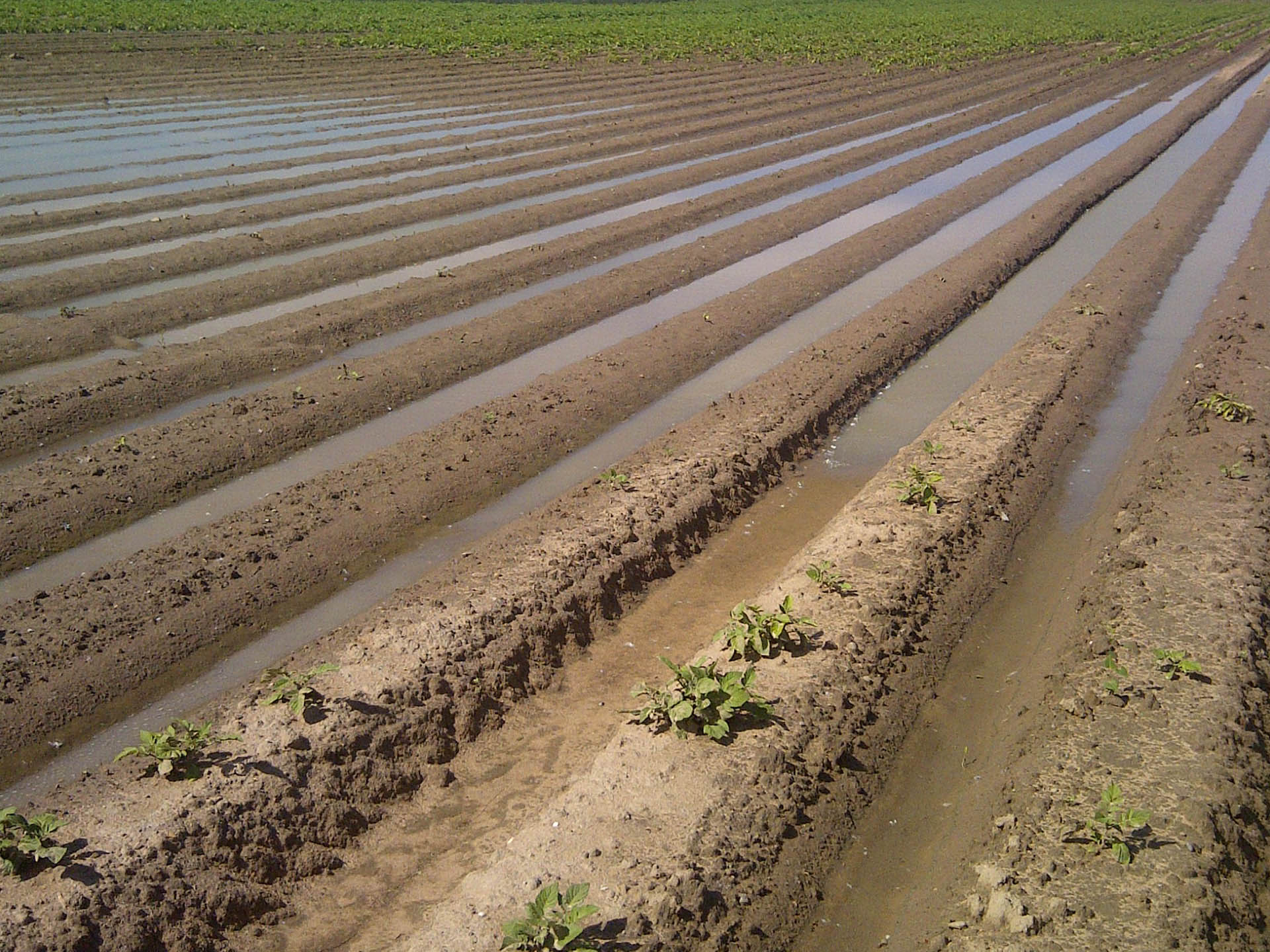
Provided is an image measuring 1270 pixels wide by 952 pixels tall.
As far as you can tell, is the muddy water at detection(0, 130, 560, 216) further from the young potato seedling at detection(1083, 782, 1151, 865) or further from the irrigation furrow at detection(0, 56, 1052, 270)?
the young potato seedling at detection(1083, 782, 1151, 865)

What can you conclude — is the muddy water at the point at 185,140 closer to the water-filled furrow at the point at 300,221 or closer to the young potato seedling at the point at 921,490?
the water-filled furrow at the point at 300,221

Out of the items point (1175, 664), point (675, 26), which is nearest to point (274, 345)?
point (1175, 664)

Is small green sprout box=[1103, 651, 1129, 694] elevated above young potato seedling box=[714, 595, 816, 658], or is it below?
below

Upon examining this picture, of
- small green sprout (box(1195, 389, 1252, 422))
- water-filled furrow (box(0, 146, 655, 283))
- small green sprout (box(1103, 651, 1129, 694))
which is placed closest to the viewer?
small green sprout (box(1103, 651, 1129, 694))

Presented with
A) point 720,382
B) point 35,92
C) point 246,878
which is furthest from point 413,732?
point 35,92

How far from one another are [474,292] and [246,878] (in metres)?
9.50

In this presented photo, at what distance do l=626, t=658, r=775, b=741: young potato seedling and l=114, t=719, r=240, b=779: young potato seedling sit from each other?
88.3 inches

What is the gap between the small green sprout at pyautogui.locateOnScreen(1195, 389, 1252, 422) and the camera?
951 centimetres

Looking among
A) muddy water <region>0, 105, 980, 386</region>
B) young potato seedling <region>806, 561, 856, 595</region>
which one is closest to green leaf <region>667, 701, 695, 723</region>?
young potato seedling <region>806, 561, 856, 595</region>

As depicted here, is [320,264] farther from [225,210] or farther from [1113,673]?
[1113,673]

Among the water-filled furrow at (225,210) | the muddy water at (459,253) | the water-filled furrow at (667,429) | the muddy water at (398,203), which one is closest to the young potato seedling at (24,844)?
the water-filled furrow at (667,429)

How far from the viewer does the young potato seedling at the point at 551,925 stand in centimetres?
423

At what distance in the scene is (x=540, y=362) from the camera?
1150cm

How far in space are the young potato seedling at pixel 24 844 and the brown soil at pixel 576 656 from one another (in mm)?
109
